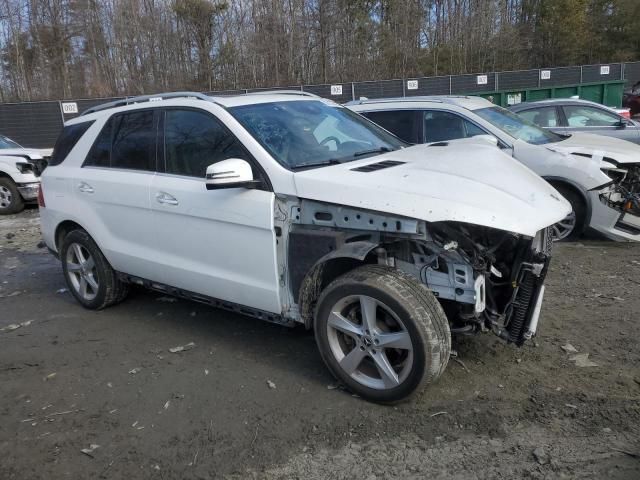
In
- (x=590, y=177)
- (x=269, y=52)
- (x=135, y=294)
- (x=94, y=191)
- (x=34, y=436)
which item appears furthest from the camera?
(x=269, y=52)

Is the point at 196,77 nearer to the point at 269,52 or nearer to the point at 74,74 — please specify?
the point at 269,52

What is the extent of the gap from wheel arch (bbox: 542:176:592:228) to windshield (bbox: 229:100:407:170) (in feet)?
9.02

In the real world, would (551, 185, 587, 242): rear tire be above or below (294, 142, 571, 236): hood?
below

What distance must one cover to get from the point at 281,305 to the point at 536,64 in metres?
35.5

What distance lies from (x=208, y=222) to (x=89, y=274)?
1945 millimetres

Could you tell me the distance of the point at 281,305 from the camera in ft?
11.9

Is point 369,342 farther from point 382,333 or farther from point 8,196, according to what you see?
point 8,196

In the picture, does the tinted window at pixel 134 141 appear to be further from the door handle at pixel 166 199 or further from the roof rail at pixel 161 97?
the door handle at pixel 166 199

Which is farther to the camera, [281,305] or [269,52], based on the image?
[269,52]

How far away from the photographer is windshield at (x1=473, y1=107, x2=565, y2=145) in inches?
280

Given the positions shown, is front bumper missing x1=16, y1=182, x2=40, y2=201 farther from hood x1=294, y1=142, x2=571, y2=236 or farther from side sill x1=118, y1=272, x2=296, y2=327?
hood x1=294, y1=142, x2=571, y2=236

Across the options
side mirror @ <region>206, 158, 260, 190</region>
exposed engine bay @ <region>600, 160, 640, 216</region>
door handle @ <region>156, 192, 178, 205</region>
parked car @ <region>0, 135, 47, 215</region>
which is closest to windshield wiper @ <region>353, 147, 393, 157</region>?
side mirror @ <region>206, 158, 260, 190</region>

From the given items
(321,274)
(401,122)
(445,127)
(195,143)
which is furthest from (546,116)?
(321,274)

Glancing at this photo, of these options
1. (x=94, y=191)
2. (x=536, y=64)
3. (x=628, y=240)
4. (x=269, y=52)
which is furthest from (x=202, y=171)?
(x=536, y=64)
